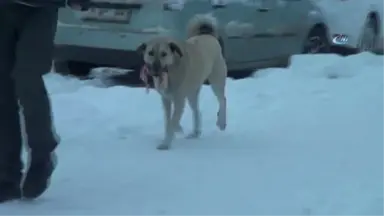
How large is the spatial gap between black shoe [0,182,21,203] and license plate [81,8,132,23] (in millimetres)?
5144

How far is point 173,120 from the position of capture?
21.9 feet

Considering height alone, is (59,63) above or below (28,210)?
below

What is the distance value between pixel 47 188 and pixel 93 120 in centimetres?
229

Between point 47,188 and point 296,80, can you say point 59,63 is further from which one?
point 47,188

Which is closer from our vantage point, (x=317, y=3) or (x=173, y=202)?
(x=173, y=202)

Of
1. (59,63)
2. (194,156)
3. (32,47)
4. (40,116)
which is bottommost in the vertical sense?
(59,63)

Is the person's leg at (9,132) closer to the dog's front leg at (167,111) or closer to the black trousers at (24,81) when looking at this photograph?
the black trousers at (24,81)

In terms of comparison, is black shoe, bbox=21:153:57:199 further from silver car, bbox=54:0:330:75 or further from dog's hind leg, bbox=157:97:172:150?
silver car, bbox=54:0:330:75

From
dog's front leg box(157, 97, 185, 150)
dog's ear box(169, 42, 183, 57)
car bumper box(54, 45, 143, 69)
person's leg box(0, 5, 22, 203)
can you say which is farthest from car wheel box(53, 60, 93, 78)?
person's leg box(0, 5, 22, 203)

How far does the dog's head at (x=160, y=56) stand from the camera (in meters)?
6.52

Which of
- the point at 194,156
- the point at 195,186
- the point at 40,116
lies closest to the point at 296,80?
the point at 194,156

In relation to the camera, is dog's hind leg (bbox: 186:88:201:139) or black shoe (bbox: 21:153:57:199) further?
dog's hind leg (bbox: 186:88:201:139)

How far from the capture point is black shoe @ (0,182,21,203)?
4645 millimetres

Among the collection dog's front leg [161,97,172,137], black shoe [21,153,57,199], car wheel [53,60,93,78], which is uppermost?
black shoe [21,153,57,199]
